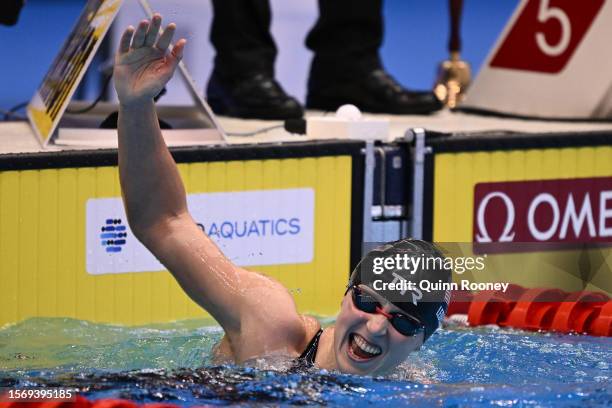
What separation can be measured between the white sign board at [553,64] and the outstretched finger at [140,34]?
2.28 metres

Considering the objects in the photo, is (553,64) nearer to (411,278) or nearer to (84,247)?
(84,247)

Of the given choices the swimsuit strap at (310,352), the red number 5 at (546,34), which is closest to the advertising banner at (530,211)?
the red number 5 at (546,34)

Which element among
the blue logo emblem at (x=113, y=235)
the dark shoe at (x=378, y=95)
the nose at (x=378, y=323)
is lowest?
the blue logo emblem at (x=113, y=235)

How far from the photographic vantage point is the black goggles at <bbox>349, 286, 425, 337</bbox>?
2.51 metres

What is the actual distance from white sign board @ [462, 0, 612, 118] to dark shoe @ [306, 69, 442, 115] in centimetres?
29

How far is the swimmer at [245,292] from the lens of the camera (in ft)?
8.02

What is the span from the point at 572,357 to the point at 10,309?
4.46 feet

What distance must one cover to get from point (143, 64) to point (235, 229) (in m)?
1.25

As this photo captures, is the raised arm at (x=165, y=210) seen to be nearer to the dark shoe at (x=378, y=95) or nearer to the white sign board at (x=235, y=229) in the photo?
the white sign board at (x=235, y=229)

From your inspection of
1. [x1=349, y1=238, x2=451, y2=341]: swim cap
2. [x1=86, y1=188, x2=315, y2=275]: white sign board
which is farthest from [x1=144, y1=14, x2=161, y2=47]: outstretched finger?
[x1=86, y1=188, x2=315, y2=275]: white sign board

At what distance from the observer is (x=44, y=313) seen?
3377 mm

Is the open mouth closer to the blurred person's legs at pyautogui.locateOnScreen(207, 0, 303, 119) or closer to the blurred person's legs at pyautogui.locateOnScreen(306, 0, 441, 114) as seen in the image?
the blurred person's legs at pyautogui.locateOnScreen(207, 0, 303, 119)

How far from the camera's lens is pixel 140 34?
7.69ft

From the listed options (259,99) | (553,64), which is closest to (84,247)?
(259,99)
